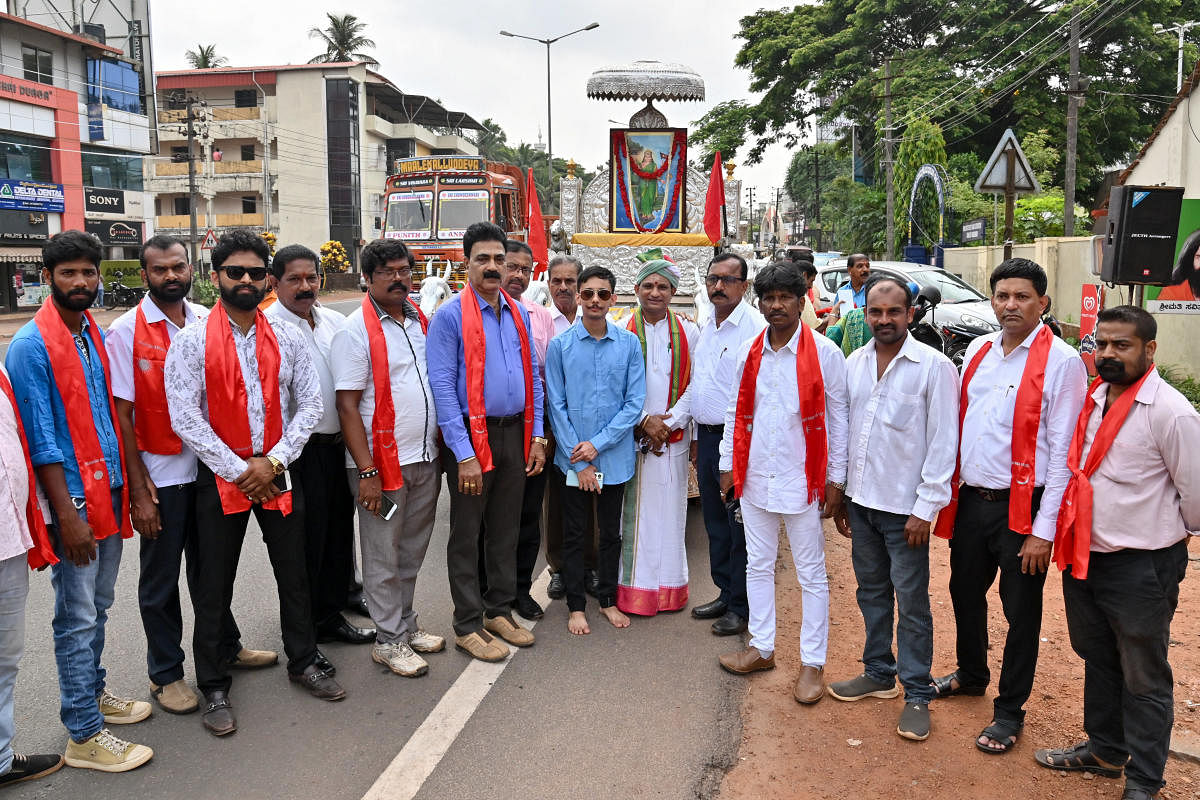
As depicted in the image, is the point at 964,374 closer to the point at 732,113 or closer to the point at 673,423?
the point at 673,423

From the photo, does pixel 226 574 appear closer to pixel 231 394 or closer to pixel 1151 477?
pixel 231 394

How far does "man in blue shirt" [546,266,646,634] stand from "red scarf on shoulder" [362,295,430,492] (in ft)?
3.06

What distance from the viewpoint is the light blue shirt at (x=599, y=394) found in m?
4.57

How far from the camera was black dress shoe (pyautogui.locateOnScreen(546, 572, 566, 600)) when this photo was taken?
515 centimetres

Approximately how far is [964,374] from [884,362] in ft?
1.05

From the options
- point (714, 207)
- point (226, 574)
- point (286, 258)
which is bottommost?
point (226, 574)

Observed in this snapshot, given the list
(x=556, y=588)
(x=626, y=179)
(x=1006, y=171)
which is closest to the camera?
(x=556, y=588)

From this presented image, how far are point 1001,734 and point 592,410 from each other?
2.33 meters

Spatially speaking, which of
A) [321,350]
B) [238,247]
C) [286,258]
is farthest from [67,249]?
[321,350]

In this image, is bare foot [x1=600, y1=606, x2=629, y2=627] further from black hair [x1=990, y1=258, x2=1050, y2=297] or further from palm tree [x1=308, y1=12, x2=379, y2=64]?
palm tree [x1=308, y1=12, x2=379, y2=64]

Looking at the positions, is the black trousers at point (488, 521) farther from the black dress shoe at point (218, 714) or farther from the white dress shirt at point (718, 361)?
the black dress shoe at point (218, 714)

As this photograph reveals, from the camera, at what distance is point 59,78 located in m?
30.5

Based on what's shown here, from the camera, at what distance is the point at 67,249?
10.9ft

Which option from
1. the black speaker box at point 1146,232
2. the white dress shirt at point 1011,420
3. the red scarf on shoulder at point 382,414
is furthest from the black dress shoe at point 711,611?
the black speaker box at point 1146,232
